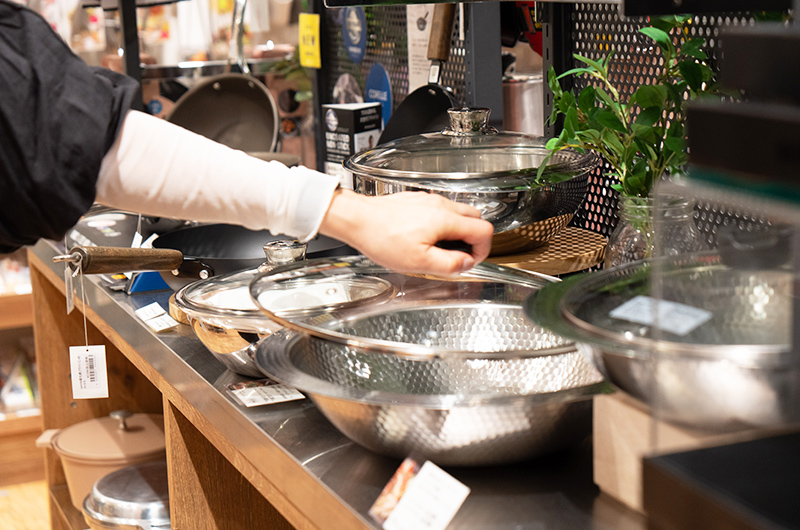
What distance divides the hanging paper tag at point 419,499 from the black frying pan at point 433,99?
115 cm

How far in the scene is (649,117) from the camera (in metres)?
1.10

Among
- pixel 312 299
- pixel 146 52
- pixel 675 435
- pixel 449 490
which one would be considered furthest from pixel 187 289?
pixel 146 52

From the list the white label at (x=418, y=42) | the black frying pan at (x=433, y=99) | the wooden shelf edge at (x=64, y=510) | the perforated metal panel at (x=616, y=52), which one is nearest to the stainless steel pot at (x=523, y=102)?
the white label at (x=418, y=42)

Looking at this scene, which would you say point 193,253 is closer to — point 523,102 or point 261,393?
point 261,393

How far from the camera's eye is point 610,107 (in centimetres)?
118

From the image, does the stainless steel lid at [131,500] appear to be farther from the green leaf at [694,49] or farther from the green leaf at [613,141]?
the green leaf at [694,49]

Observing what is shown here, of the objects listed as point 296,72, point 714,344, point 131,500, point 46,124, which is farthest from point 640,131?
point 296,72

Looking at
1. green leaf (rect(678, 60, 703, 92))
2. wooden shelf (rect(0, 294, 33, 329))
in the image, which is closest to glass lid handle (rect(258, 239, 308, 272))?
green leaf (rect(678, 60, 703, 92))

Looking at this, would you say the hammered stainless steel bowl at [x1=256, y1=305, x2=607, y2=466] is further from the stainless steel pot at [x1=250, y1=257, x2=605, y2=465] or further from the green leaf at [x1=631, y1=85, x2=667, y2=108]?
the green leaf at [x1=631, y1=85, x2=667, y2=108]

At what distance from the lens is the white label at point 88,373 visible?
1550 mm

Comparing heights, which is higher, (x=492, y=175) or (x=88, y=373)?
(x=492, y=175)

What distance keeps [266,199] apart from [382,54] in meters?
1.62

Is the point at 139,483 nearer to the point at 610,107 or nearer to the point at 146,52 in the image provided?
the point at 610,107

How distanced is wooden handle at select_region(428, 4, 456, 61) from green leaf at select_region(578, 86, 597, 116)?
2.56ft
